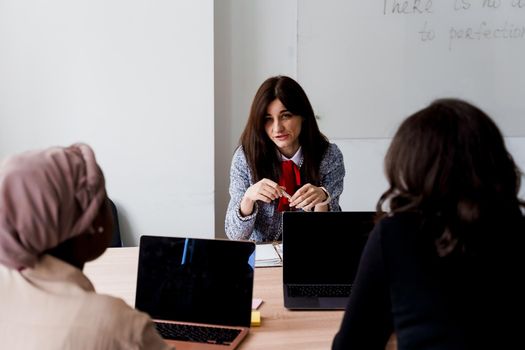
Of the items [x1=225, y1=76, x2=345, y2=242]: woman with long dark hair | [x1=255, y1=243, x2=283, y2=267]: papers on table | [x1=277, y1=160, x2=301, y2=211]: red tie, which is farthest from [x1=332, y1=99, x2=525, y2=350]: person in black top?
[x1=277, y1=160, x2=301, y2=211]: red tie

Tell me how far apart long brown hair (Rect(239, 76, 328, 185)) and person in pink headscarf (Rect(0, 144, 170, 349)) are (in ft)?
4.59

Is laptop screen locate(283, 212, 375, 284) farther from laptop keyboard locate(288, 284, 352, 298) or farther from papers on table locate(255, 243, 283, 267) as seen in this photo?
papers on table locate(255, 243, 283, 267)

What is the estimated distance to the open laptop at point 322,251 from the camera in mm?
1533

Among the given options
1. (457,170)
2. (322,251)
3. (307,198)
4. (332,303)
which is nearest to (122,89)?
(307,198)

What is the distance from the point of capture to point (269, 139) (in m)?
2.29

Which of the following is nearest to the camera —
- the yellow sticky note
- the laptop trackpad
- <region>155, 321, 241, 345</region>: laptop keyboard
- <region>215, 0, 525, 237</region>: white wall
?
<region>155, 321, 241, 345</region>: laptop keyboard

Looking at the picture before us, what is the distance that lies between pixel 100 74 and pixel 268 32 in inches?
37.6

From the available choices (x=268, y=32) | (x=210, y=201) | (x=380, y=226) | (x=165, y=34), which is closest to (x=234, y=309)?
(x=380, y=226)

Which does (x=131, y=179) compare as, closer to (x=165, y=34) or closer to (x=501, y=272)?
(x=165, y=34)

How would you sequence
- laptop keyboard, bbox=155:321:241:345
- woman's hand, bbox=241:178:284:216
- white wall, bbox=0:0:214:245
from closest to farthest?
1. laptop keyboard, bbox=155:321:241:345
2. woman's hand, bbox=241:178:284:216
3. white wall, bbox=0:0:214:245

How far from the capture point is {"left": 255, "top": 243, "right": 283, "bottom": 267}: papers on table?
1.89 meters

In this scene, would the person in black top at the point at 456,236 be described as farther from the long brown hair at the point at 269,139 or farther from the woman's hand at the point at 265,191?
the long brown hair at the point at 269,139

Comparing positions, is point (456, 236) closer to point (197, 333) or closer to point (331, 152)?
point (197, 333)

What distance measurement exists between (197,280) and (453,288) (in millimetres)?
687
